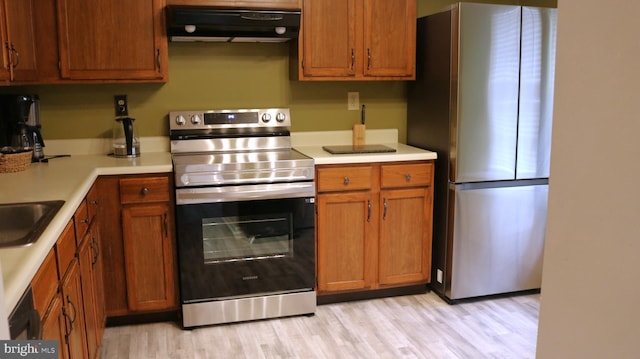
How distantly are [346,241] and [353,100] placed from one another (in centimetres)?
104

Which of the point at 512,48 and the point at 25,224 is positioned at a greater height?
the point at 512,48

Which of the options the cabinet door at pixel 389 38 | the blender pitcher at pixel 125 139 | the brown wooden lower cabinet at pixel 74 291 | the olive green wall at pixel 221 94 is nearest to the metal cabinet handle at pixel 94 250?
the brown wooden lower cabinet at pixel 74 291

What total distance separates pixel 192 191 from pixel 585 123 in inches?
93.9

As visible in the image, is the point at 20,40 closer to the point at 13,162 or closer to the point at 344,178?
the point at 13,162

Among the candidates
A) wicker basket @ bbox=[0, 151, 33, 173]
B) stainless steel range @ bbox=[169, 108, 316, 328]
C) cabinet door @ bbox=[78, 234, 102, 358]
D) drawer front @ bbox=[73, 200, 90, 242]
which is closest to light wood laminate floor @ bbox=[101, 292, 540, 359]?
stainless steel range @ bbox=[169, 108, 316, 328]

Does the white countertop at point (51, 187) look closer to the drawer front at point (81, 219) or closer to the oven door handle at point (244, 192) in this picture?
the drawer front at point (81, 219)

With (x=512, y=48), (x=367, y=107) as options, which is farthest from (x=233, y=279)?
(x=512, y=48)

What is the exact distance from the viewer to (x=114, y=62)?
3.08 metres

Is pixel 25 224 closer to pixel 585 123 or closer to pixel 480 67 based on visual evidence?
pixel 585 123

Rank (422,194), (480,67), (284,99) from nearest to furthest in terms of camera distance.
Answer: (480,67), (422,194), (284,99)

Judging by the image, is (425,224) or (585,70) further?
(425,224)

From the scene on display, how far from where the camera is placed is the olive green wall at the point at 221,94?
131 inches

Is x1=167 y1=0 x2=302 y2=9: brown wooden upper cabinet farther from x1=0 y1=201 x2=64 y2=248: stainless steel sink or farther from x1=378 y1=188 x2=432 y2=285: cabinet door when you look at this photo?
x1=0 y1=201 x2=64 y2=248: stainless steel sink

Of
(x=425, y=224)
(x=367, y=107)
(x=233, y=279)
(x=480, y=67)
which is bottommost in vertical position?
(x=233, y=279)
